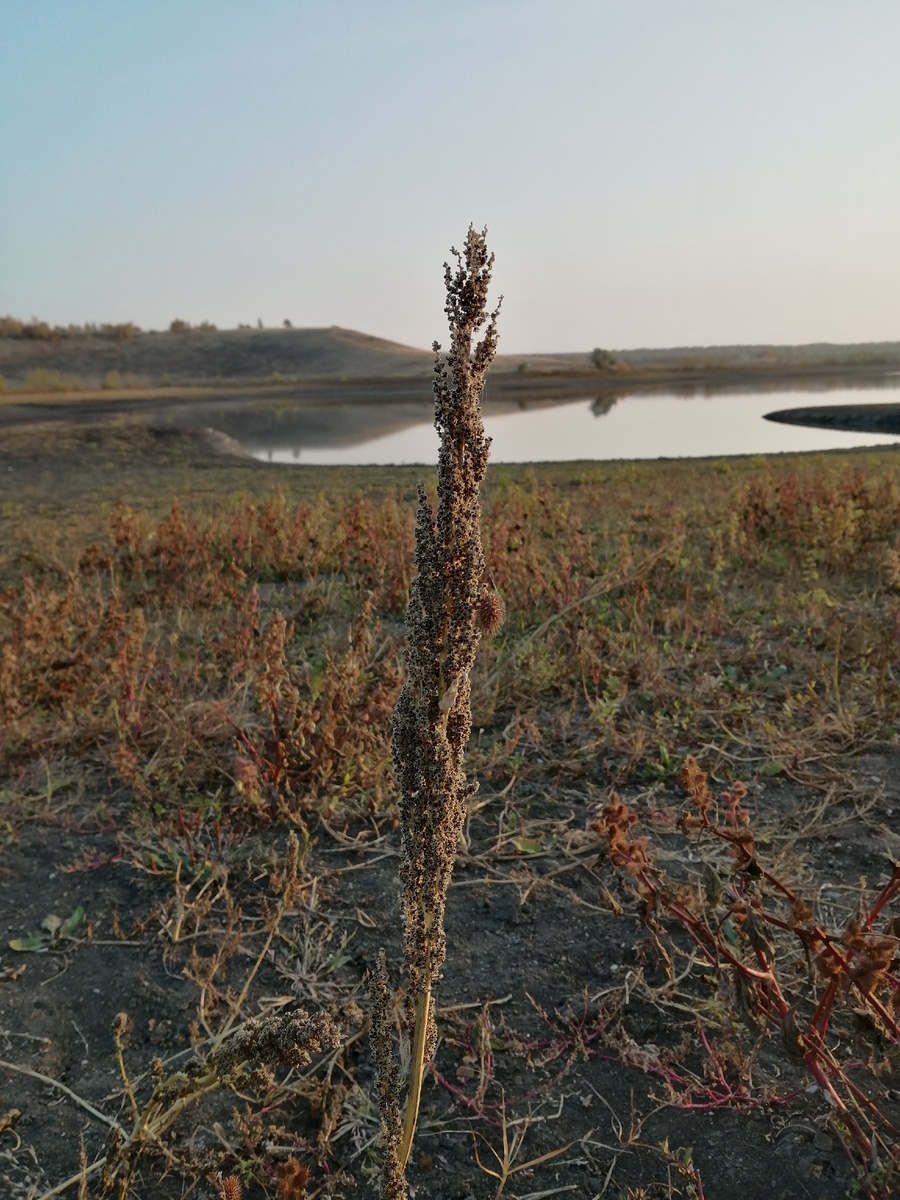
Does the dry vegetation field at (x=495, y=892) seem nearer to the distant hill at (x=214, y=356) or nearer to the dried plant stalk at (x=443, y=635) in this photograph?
the dried plant stalk at (x=443, y=635)

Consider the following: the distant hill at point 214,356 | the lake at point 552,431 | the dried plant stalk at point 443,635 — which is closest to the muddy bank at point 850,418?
the lake at point 552,431

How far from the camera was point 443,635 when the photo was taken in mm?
1476

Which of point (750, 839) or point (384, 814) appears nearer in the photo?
point (750, 839)

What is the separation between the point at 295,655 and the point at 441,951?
3.76 m

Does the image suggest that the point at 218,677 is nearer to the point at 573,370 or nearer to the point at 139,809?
the point at 139,809

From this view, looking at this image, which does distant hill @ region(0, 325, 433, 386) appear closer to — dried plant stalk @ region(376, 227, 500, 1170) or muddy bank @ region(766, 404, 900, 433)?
muddy bank @ region(766, 404, 900, 433)

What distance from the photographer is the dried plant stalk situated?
1378 mm

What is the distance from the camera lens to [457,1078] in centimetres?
232

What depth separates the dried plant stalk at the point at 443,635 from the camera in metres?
1.38

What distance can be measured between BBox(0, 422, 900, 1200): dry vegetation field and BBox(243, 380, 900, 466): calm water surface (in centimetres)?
1402

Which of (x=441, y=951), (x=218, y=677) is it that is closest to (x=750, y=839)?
(x=441, y=951)

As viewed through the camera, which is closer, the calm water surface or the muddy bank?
the calm water surface

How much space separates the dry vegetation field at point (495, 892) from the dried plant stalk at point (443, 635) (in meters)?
0.31

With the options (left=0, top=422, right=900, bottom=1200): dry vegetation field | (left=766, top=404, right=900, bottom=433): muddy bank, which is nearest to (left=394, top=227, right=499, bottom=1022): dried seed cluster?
(left=0, top=422, right=900, bottom=1200): dry vegetation field
